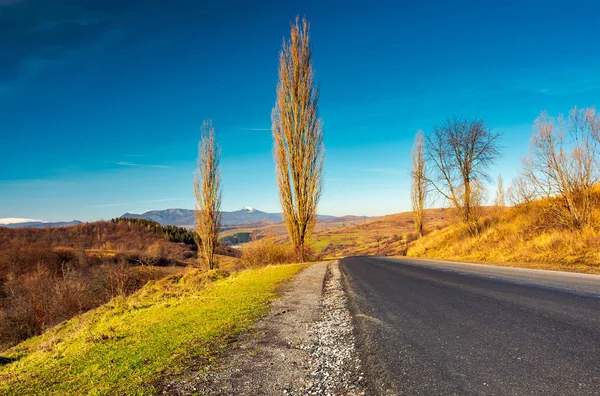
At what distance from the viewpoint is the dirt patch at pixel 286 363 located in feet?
10.1

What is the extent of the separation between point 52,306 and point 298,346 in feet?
66.4

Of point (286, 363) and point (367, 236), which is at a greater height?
point (286, 363)

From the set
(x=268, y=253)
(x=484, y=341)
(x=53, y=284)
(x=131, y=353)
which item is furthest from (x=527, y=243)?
(x=53, y=284)

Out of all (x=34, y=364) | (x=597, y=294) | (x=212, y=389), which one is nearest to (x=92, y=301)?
(x=34, y=364)

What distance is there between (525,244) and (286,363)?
1773 centimetres

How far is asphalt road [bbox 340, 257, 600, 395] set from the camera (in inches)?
111

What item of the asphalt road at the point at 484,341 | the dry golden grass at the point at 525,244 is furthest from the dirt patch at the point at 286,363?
the dry golden grass at the point at 525,244

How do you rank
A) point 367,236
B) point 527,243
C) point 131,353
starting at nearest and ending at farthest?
point 131,353
point 527,243
point 367,236

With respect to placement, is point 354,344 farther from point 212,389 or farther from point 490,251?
point 490,251

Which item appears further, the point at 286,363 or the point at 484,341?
the point at 484,341

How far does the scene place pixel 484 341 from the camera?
391 cm

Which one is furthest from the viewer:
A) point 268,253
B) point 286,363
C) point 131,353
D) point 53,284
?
point 268,253

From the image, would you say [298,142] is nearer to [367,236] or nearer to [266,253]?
[266,253]

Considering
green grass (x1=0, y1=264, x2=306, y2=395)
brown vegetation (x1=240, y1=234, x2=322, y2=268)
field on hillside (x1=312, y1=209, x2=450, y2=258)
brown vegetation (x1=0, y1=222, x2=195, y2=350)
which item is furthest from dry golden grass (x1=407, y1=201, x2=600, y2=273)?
field on hillside (x1=312, y1=209, x2=450, y2=258)
